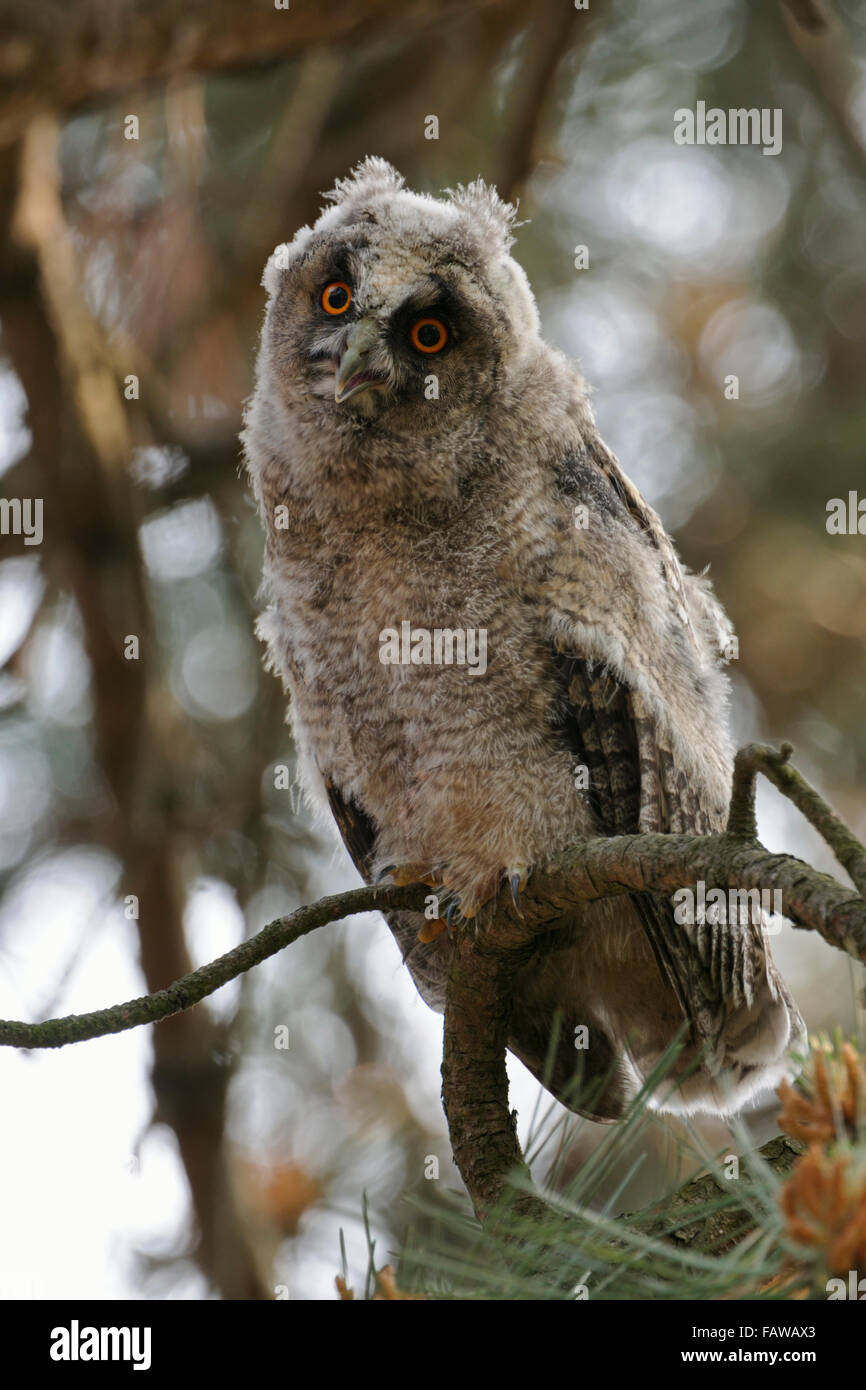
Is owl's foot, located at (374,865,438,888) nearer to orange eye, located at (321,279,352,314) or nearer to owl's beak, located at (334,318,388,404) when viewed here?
owl's beak, located at (334,318,388,404)

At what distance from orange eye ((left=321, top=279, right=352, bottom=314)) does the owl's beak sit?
149mm

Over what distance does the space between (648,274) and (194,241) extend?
1646mm

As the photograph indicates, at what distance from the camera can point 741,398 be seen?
4582 mm

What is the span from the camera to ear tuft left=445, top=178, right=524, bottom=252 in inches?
117

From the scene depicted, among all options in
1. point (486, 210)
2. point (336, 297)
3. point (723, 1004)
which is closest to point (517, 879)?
point (723, 1004)

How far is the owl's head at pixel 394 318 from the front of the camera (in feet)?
8.73

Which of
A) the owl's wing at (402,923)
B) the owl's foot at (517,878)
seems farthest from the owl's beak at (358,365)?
the owl's foot at (517,878)

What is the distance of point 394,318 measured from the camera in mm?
2660

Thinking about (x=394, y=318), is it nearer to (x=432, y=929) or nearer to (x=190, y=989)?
(x=432, y=929)

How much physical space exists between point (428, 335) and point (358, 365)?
217 mm

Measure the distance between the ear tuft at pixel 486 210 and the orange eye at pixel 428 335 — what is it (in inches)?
14.4
